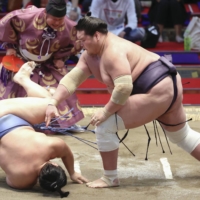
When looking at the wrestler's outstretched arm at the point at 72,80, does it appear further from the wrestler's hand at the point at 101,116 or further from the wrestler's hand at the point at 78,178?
the wrestler's hand at the point at 78,178

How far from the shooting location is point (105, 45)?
2.48 m

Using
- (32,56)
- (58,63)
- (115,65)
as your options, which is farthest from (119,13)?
(115,65)

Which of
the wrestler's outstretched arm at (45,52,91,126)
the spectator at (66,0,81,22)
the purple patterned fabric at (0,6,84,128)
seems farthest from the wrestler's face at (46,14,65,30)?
the spectator at (66,0,81,22)

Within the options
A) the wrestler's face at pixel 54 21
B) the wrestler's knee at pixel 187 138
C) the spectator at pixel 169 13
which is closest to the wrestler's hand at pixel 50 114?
the wrestler's knee at pixel 187 138

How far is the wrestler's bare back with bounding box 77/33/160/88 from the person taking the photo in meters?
2.39

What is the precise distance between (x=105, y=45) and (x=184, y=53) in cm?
282

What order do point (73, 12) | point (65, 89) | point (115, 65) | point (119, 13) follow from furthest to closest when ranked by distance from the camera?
point (73, 12)
point (119, 13)
point (65, 89)
point (115, 65)

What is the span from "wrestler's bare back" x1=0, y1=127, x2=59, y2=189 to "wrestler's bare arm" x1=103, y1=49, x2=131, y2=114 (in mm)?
319

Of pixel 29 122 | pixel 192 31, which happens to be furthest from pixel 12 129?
pixel 192 31

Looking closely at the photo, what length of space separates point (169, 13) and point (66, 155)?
3461 mm

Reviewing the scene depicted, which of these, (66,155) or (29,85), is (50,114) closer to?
(66,155)

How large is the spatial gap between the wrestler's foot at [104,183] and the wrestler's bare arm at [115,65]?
344 millimetres

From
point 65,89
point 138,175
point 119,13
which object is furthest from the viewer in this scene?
point 119,13

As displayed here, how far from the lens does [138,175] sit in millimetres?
2807
